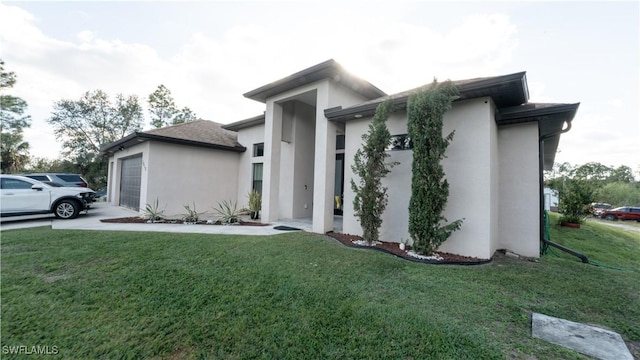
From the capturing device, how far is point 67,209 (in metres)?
8.75

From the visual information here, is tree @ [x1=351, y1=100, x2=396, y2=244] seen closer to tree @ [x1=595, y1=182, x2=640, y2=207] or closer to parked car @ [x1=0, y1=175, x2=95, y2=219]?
parked car @ [x1=0, y1=175, x2=95, y2=219]

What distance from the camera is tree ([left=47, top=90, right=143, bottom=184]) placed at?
26.1 m

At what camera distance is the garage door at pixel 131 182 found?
1096 centimetres

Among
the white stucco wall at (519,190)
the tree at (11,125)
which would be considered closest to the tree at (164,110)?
the tree at (11,125)

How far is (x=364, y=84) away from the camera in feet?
26.5

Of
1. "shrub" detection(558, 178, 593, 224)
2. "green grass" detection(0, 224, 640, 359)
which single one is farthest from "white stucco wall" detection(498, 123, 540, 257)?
"shrub" detection(558, 178, 593, 224)

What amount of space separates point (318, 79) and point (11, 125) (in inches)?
1355

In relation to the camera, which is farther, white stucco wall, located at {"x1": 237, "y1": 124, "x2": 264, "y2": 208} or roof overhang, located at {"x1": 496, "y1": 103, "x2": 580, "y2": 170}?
white stucco wall, located at {"x1": 237, "y1": 124, "x2": 264, "y2": 208}

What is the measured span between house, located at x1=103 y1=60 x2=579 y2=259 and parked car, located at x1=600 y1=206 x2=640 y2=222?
18845 millimetres

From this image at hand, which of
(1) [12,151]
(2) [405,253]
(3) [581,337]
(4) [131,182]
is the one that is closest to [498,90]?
(2) [405,253]

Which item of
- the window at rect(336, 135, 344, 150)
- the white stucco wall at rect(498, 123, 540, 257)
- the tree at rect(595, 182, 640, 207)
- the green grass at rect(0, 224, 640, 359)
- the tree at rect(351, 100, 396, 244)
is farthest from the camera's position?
the tree at rect(595, 182, 640, 207)

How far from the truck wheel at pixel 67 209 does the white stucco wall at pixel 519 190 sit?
45.6 ft

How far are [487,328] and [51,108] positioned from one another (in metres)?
39.2

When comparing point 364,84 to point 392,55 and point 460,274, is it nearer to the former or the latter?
point 392,55
